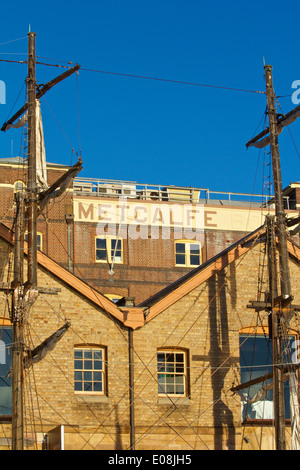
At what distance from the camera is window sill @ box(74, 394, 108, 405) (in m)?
36.8

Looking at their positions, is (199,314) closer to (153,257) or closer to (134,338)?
(134,338)

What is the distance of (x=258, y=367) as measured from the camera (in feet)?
129

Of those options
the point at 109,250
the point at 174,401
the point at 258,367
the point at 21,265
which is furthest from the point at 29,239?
the point at 109,250

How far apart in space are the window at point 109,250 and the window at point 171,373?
22.8m

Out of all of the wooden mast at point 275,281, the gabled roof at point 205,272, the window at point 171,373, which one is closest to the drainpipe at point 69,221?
the gabled roof at point 205,272

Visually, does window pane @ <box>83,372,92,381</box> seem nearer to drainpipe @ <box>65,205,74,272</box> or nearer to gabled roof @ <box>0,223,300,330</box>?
gabled roof @ <box>0,223,300,330</box>

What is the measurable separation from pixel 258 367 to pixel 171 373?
3.53 meters

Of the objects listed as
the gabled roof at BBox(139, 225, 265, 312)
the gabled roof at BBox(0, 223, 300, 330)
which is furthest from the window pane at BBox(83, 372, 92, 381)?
Answer: the gabled roof at BBox(139, 225, 265, 312)

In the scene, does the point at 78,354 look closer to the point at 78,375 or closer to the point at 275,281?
the point at 78,375

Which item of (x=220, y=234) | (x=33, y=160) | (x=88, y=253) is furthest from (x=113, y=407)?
(x=220, y=234)

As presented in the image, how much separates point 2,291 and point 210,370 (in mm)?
8569

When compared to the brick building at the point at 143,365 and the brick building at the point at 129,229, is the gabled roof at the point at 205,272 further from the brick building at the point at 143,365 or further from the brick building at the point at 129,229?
the brick building at the point at 129,229

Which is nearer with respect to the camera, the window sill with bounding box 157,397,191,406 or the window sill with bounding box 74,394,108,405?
the window sill with bounding box 74,394,108,405

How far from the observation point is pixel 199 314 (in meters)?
39.2
